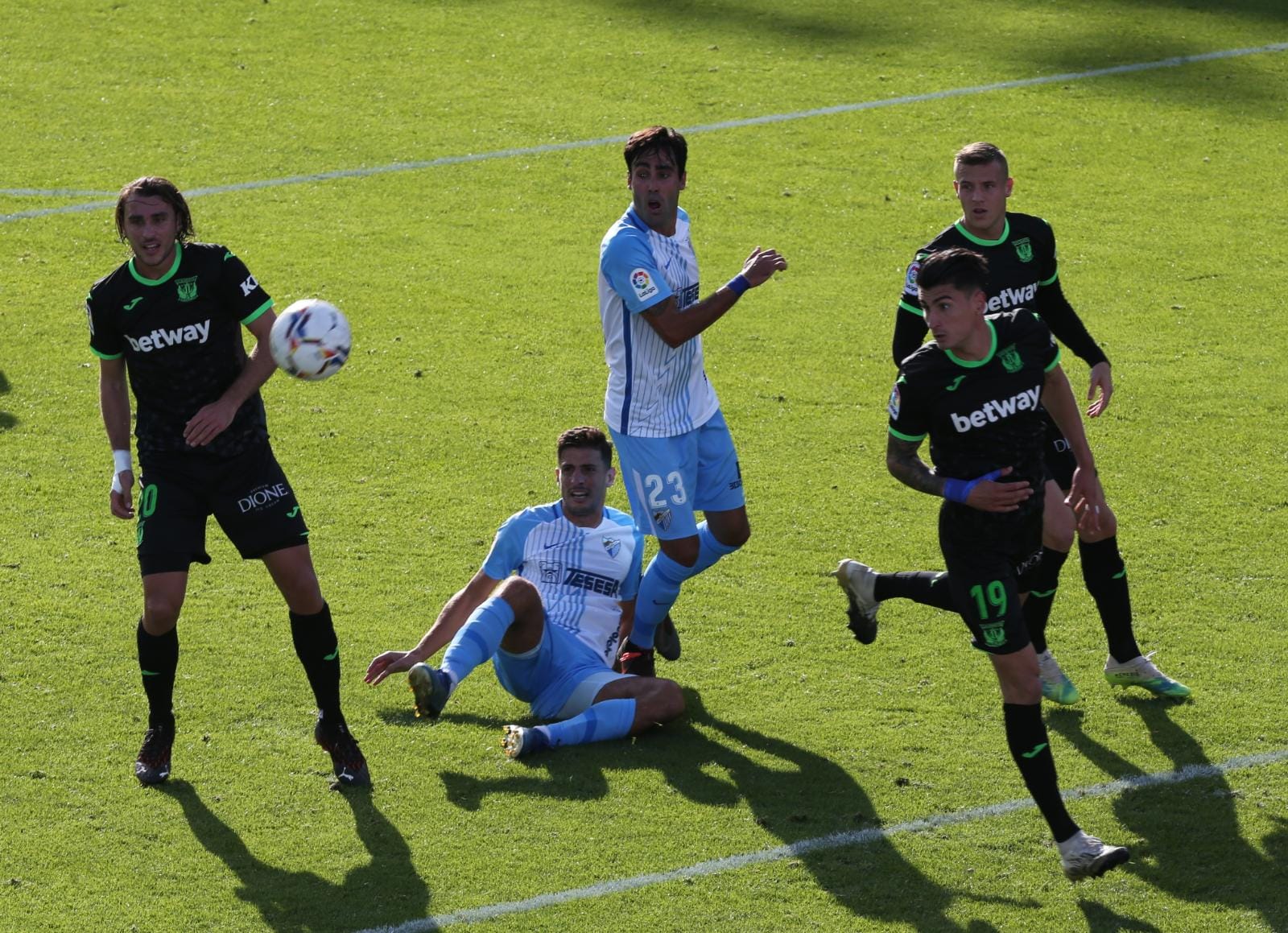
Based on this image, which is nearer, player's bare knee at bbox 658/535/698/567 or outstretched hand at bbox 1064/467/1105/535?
outstretched hand at bbox 1064/467/1105/535

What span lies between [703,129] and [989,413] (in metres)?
10.0

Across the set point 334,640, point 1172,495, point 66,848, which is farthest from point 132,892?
point 1172,495

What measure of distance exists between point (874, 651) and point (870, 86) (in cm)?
993

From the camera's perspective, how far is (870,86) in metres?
16.2

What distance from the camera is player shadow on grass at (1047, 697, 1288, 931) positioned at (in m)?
5.49

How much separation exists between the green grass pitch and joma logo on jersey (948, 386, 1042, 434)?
1434 mm

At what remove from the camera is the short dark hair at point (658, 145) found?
6613mm

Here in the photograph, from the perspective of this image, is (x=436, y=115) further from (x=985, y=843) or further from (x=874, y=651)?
(x=985, y=843)

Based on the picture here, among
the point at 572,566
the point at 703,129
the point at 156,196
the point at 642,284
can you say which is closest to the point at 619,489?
the point at 572,566

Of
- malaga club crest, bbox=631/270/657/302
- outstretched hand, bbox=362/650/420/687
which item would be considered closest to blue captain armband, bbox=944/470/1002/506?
malaga club crest, bbox=631/270/657/302

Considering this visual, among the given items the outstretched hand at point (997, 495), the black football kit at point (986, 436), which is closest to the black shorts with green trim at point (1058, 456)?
the black football kit at point (986, 436)

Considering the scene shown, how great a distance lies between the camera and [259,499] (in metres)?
6.17

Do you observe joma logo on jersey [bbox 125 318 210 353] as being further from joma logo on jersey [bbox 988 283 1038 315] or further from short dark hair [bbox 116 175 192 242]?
joma logo on jersey [bbox 988 283 1038 315]

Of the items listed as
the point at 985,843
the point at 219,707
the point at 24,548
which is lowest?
the point at 985,843
